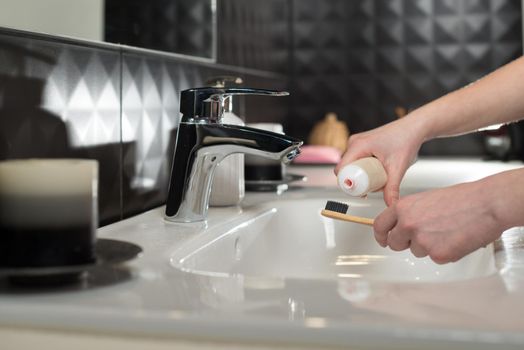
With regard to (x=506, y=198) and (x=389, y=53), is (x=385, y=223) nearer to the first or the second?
(x=506, y=198)

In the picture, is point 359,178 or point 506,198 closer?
point 506,198

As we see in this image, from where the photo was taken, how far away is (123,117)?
1.23 m

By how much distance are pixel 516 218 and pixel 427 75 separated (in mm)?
2118

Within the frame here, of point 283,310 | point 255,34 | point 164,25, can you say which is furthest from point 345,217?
point 255,34

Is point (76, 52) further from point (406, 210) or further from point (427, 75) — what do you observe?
point (427, 75)

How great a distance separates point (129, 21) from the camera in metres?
1.24

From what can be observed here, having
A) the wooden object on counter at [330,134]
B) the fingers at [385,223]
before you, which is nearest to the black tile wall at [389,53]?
the wooden object on counter at [330,134]

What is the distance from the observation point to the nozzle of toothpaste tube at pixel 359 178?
3.21 ft

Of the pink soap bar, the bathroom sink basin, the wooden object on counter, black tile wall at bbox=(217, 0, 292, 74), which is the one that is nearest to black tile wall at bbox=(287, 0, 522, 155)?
black tile wall at bbox=(217, 0, 292, 74)

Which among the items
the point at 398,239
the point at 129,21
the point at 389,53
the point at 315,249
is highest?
the point at 389,53

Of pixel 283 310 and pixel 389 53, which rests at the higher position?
pixel 389 53

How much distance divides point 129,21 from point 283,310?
0.80 meters

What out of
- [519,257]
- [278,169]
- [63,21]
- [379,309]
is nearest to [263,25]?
[278,169]

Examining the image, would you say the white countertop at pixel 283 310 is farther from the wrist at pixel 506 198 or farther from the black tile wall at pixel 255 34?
the black tile wall at pixel 255 34
